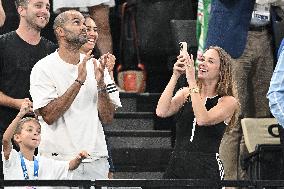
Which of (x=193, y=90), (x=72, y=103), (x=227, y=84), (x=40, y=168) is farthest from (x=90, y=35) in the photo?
(x=40, y=168)

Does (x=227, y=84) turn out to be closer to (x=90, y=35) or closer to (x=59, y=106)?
(x=90, y=35)

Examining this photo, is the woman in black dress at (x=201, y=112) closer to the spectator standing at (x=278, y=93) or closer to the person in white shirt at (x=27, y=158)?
the person in white shirt at (x=27, y=158)

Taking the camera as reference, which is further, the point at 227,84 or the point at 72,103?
the point at 227,84

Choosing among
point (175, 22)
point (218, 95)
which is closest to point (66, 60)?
point (218, 95)

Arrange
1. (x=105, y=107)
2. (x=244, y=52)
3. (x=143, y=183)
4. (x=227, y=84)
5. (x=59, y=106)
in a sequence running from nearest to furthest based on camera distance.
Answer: (x=143, y=183) < (x=59, y=106) < (x=105, y=107) < (x=227, y=84) < (x=244, y=52)

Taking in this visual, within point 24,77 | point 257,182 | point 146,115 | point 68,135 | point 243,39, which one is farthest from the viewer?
point 146,115

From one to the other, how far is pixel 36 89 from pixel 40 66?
0.53 ft

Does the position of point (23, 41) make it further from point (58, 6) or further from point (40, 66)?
point (58, 6)

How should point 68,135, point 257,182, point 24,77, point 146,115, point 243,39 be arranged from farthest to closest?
point 146,115, point 243,39, point 24,77, point 68,135, point 257,182

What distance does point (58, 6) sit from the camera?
336 inches

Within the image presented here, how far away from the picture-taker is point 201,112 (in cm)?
669

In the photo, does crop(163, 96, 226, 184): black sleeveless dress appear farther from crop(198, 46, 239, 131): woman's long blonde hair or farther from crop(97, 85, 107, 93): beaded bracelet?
crop(97, 85, 107, 93): beaded bracelet

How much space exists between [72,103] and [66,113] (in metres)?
0.08

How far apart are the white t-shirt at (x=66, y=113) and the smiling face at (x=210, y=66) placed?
75 centimetres
